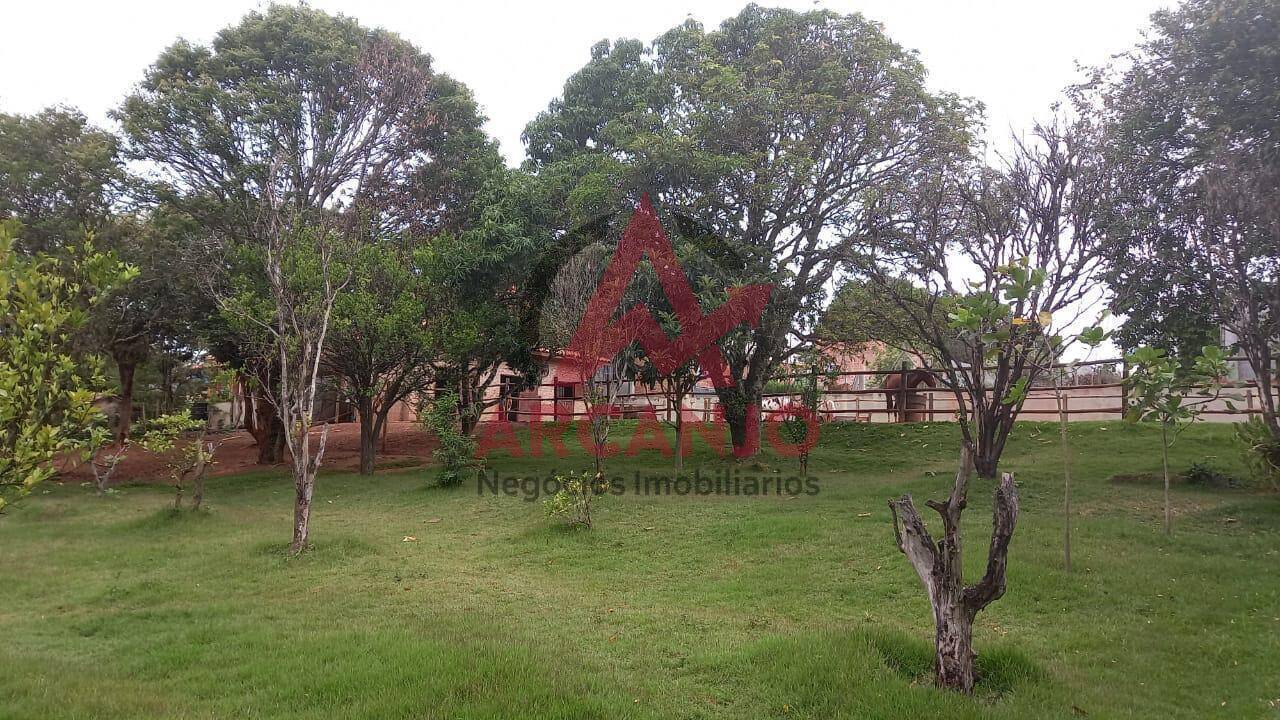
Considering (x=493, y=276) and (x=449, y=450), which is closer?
(x=449, y=450)

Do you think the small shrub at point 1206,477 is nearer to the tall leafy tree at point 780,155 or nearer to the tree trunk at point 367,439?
the tall leafy tree at point 780,155

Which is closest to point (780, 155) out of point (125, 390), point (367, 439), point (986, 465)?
point (986, 465)

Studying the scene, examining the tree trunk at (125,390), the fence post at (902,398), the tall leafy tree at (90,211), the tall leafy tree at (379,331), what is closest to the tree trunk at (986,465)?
the fence post at (902,398)

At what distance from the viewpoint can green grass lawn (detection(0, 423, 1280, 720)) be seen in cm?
432

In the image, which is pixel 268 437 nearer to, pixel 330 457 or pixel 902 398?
pixel 330 457

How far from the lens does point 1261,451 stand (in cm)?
959

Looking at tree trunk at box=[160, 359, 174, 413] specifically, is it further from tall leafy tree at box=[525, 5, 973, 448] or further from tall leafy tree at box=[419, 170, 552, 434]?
tall leafy tree at box=[525, 5, 973, 448]

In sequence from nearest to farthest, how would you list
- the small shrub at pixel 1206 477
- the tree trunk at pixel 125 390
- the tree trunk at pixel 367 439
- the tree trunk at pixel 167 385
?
the small shrub at pixel 1206 477 < the tree trunk at pixel 367 439 < the tree trunk at pixel 125 390 < the tree trunk at pixel 167 385

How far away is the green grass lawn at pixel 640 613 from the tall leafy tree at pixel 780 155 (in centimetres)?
426

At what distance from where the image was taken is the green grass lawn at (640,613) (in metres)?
4.32

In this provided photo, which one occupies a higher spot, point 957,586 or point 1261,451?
point 1261,451

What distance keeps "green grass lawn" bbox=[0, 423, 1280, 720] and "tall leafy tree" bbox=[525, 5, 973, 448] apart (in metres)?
4.26

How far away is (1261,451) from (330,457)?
2009 cm

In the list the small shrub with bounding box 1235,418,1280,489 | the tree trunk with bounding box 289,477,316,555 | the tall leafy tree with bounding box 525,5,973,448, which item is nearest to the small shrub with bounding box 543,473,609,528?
the tree trunk with bounding box 289,477,316,555
